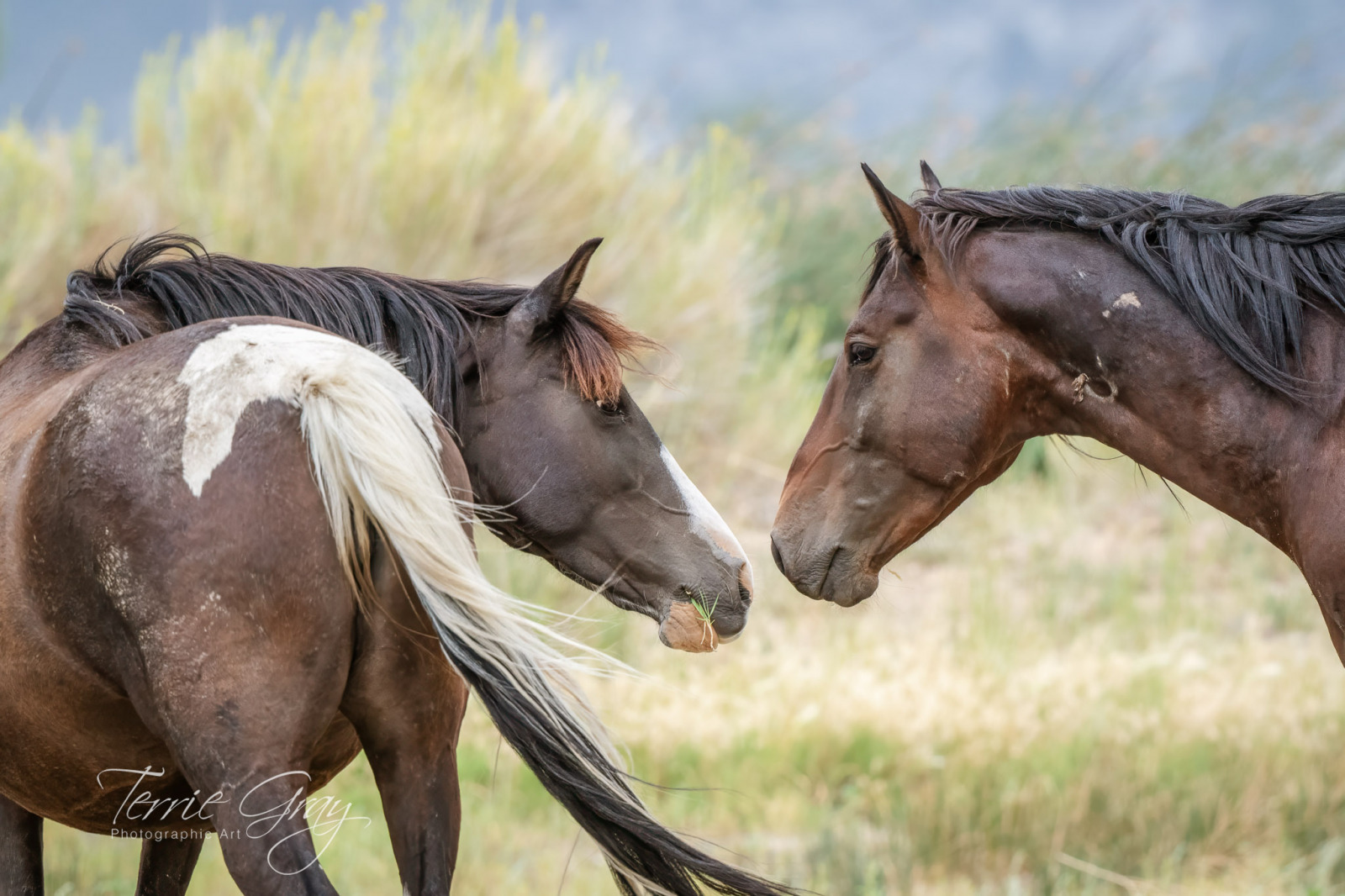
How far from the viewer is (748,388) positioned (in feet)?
29.5

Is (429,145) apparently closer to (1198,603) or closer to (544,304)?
(544,304)

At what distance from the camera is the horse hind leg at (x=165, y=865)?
8.18 feet

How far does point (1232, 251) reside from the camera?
260cm

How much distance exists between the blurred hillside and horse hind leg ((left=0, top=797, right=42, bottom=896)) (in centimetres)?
156

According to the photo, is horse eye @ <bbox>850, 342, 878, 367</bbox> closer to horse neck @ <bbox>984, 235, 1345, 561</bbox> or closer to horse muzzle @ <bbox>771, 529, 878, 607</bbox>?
horse neck @ <bbox>984, 235, 1345, 561</bbox>

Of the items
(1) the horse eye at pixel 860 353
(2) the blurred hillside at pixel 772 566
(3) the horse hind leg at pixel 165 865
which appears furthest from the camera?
(2) the blurred hillside at pixel 772 566

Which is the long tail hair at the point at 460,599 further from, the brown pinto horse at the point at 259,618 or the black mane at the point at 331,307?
the black mane at the point at 331,307

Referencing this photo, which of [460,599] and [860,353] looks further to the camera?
[860,353]

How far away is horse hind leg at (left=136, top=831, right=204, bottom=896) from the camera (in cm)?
249

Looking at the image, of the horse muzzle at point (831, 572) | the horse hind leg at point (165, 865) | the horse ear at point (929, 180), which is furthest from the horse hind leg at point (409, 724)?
the horse ear at point (929, 180)

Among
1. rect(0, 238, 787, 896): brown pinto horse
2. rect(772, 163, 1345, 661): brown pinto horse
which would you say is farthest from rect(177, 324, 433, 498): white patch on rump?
rect(772, 163, 1345, 661): brown pinto horse

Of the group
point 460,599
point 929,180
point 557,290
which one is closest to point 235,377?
point 460,599

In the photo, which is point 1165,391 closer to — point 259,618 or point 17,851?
point 259,618

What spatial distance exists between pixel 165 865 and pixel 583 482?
120 centimetres
